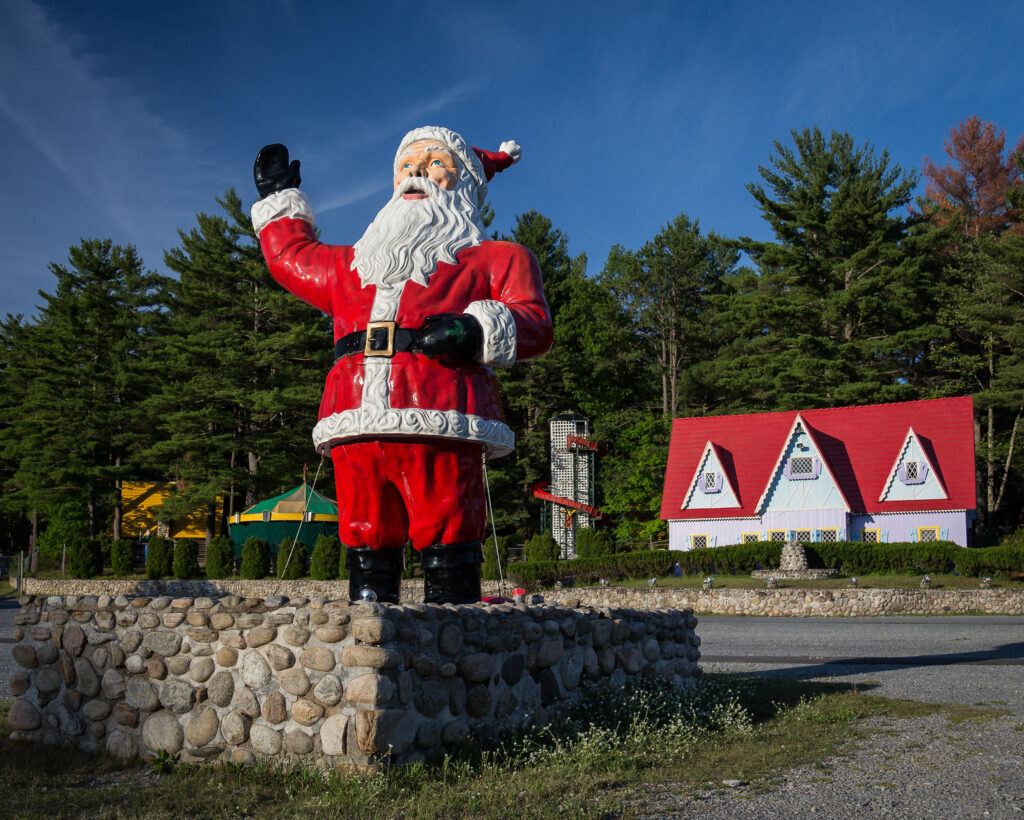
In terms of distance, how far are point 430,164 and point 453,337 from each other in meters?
1.58

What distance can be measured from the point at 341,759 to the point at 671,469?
2696 cm

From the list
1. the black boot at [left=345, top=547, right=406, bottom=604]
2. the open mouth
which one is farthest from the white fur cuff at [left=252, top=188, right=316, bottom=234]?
the black boot at [left=345, top=547, right=406, bottom=604]

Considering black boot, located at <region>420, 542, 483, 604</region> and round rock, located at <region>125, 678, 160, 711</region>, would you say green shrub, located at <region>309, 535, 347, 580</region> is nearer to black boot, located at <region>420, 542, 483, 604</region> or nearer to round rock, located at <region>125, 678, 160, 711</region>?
black boot, located at <region>420, 542, 483, 604</region>

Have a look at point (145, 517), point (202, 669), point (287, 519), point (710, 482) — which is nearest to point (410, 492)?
point (202, 669)

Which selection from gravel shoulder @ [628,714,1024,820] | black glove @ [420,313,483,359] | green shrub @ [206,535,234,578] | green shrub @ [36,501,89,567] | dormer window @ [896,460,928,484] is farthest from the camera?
green shrub @ [36,501,89,567]

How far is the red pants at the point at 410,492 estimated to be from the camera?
4.98 metres

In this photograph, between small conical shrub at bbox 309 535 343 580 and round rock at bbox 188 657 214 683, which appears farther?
small conical shrub at bbox 309 535 343 580

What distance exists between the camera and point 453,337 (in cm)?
481

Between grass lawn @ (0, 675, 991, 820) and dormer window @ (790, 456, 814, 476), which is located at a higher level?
dormer window @ (790, 456, 814, 476)

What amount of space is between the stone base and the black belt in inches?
743

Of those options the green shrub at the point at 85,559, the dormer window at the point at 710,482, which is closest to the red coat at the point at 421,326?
the dormer window at the point at 710,482

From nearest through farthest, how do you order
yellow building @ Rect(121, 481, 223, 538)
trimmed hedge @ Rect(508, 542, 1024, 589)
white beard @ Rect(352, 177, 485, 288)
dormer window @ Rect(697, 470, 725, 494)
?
white beard @ Rect(352, 177, 485, 288) < trimmed hedge @ Rect(508, 542, 1024, 589) < dormer window @ Rect(697, 470, 725, 494) < yellow building @ Rect(121, 481, 223, 538)

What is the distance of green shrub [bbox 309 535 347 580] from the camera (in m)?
23.7

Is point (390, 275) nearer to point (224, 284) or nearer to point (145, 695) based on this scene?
point (145, 695)
